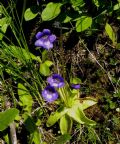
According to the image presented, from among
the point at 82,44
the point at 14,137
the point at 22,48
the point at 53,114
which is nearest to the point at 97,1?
the point at 82,44

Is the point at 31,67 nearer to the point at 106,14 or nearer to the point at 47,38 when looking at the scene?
the point at 47,38

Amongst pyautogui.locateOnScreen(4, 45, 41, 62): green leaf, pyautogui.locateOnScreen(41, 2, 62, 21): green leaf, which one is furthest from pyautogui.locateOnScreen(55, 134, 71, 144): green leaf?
pyautogui.locateOnScreen(41, 2, 62, 21): green leaf

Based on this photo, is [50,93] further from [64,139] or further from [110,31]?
[110,31]

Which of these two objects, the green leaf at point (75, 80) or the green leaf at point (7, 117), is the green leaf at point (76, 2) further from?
the green leaf at point (7, 117)

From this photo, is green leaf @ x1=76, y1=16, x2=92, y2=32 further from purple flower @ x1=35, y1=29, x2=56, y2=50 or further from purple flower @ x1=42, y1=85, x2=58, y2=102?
purple flower @ x1=42, y1=85, x2=58, y2=102

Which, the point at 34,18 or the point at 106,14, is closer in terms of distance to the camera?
the point at 106,14

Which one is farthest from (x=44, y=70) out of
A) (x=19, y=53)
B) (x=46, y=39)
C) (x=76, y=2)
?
(x=76, y=2)
